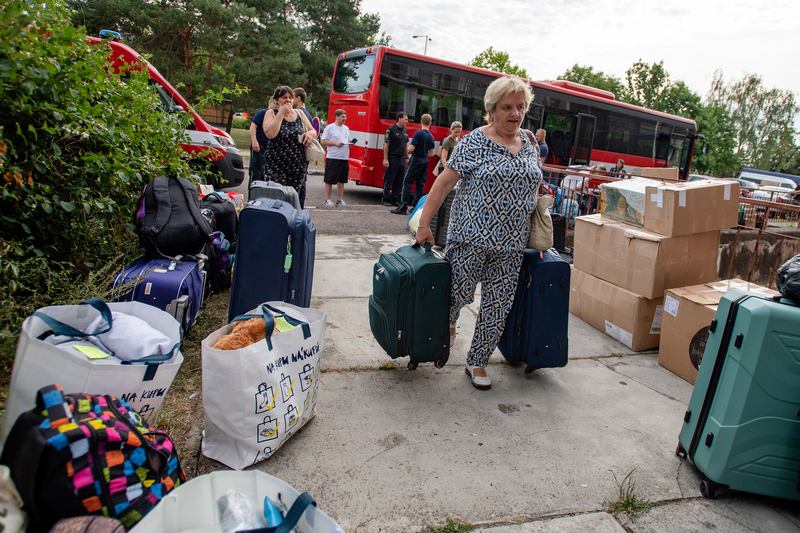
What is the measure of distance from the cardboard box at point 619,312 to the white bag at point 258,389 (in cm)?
269

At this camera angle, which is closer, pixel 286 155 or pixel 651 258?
pixel 651 258

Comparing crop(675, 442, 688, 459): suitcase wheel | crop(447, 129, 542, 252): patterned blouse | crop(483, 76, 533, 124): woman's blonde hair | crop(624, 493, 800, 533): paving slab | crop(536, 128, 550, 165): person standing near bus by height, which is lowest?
Result: crop(624, 493, 800, 533): paving slab

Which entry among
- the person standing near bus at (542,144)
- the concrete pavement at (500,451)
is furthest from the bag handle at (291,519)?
the person standing near bus at (542,144)

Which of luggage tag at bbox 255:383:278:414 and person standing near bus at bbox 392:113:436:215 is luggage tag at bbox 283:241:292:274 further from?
person standing near bus at bbox 392:113:436:215

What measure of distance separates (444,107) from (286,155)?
278 inches

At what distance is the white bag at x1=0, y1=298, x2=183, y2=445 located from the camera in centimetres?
153

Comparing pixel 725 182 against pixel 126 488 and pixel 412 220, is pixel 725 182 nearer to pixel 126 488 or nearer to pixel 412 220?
pixel 412 220

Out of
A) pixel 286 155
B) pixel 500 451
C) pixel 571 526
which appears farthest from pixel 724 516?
pixel 286 155

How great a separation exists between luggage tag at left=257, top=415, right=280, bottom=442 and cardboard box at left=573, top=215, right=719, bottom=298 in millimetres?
2958

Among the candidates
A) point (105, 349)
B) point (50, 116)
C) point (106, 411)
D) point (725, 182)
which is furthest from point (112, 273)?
point (725, 182)

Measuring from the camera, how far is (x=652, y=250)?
11.8ft

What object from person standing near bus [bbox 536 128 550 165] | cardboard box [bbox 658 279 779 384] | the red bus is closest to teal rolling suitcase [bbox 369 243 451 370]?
cardboard box [bbox 658 279 779 384]

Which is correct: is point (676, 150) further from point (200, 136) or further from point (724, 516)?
point (724, 516)

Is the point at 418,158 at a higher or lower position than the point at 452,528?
higher
